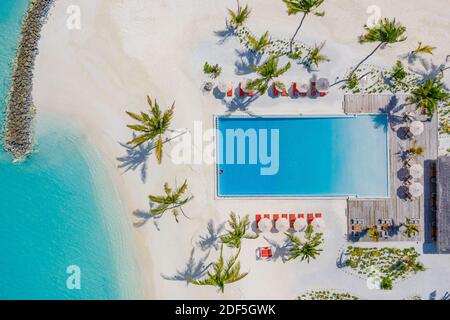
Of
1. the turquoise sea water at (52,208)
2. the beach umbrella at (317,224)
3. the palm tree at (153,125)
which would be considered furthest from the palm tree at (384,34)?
the turquoise sea water at (52,208)

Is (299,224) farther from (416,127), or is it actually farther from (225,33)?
(225,33)

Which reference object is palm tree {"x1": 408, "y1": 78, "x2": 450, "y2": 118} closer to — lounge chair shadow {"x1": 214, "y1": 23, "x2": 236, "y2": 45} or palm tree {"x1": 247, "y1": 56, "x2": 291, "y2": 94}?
palm tree {"x1": 247, "y1": 56, "x2": 291, "y2": 94}

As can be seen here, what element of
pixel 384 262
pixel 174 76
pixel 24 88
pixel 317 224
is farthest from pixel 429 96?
pixel 24 88

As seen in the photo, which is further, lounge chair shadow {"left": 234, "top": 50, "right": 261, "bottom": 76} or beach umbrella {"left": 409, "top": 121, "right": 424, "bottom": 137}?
lounge chair shadow {"left": 234, "top": 50, "right": 261, "bottom": 76}

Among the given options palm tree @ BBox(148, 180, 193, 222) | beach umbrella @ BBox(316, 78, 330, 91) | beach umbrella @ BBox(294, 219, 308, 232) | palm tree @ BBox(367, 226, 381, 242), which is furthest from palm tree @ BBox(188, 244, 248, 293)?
beach umbrella @ BBox(316, 78, 330, 91)

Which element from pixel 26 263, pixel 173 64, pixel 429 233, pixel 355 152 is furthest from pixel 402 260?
pixel 26 263
